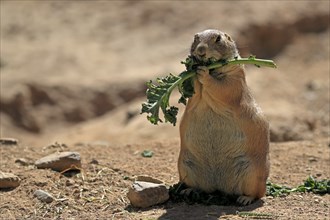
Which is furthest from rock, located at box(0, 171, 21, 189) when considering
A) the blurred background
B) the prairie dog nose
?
the blurred background

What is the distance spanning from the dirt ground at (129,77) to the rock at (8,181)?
0.18 metres

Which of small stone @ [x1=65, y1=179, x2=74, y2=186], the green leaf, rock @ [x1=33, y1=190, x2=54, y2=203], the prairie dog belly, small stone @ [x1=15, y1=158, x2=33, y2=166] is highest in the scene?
the green leaf

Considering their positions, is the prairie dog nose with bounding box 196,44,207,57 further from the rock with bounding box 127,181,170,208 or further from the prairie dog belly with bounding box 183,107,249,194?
the rock with bounding box 127,181,170,208

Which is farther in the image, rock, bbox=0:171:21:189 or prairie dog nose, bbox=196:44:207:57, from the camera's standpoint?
rock, bbox=0:171:21:189

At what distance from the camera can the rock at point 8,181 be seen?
759cm

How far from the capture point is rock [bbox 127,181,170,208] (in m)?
7.02

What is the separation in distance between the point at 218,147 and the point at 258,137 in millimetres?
379

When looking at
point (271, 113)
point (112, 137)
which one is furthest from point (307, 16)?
point (112, 137)

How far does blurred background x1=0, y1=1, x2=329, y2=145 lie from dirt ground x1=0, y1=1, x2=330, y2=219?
0.09 ft

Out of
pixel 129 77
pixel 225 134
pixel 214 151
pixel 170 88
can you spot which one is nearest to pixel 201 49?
pixel 170 88

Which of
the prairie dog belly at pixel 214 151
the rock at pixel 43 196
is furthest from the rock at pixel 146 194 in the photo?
the rock at pixel 43 196

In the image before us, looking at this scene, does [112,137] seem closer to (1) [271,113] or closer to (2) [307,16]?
(1) [271,113]

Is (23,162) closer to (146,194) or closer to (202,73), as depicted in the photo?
(146,194)

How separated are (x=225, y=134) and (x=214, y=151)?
20 cm
